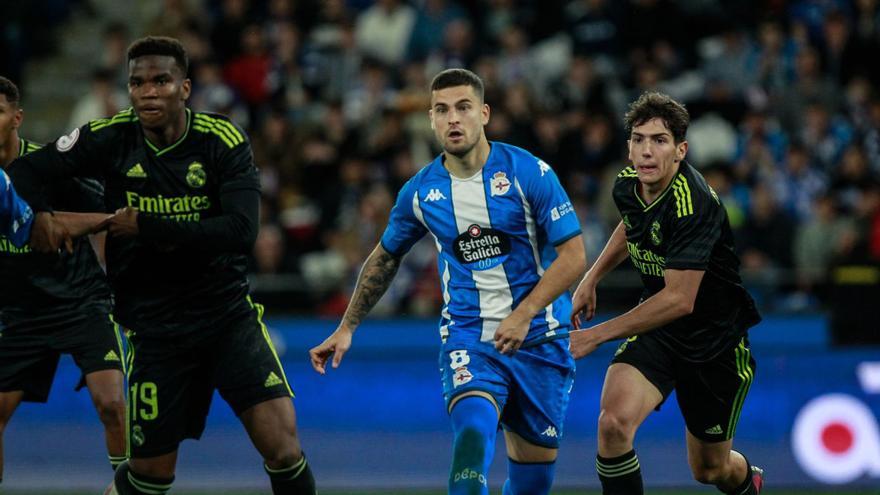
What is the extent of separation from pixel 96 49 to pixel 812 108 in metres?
9.61

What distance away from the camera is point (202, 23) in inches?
675

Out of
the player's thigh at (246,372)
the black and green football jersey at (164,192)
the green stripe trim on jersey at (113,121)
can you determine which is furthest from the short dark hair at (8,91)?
the player's thigh at (246,372)

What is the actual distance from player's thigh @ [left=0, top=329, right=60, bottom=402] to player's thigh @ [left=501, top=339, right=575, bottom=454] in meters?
2.77

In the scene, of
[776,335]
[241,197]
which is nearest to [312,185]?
[776,335]

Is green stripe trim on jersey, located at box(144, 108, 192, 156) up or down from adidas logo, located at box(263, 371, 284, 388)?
up

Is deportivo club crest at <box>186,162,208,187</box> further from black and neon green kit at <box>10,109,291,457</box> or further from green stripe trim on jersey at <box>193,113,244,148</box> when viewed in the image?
green stripe trim on jersey at <box>193,113,244,148</box>

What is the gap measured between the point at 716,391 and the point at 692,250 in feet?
3.21

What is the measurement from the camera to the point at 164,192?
7133mm

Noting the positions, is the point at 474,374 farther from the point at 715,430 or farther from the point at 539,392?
the point at 715,430

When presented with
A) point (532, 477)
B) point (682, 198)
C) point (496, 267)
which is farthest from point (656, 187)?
point (532, 477)

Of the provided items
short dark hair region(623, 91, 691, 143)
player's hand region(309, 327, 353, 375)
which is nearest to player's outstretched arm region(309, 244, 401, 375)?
A: player's hand region(309, 327, 353, 375)

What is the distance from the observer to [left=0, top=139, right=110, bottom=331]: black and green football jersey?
8.08 m

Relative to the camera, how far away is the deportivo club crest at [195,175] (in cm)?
712

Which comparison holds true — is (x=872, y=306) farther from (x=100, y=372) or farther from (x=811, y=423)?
(x=100, y=372)
